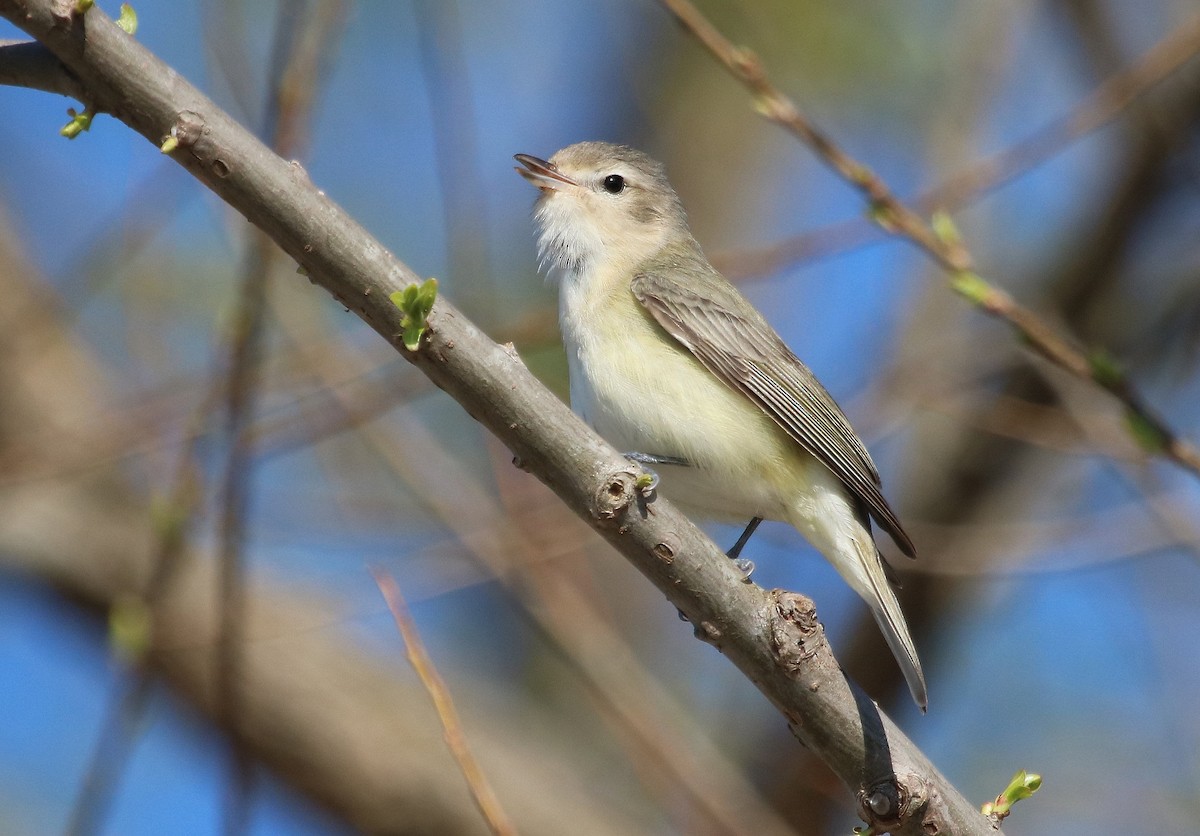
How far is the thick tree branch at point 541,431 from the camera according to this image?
2.27 meters

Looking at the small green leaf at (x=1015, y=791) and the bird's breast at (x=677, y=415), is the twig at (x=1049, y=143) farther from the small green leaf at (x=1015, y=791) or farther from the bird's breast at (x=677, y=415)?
the small green leaf at (x=1015, y=791)

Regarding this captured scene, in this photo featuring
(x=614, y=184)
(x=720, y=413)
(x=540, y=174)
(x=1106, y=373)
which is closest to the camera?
(x=1106, y=373)

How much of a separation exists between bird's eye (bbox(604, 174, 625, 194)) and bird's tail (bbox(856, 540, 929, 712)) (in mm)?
1876

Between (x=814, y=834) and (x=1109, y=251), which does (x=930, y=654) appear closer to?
(x=814, y=834)

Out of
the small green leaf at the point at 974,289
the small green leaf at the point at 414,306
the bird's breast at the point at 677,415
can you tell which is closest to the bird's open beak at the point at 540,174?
the bird's breast at the point at 677,415

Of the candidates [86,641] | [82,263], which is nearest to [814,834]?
[86,641]

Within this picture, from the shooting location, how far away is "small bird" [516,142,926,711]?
4.00 meters

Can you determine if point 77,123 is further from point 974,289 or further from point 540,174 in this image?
point 540,174

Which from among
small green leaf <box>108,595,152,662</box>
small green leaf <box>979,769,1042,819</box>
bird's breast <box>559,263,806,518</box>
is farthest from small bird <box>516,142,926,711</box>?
small green leaf <box>108,595,152,662</box>

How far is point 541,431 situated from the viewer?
2479 mm

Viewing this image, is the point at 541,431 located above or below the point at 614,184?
below

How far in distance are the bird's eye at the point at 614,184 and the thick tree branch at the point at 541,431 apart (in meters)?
2.68

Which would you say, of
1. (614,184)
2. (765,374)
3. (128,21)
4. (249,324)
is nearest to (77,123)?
(128,21)

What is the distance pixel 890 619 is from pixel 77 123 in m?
2.69
